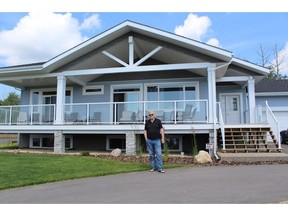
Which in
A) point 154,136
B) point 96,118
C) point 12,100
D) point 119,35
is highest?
point 12,100

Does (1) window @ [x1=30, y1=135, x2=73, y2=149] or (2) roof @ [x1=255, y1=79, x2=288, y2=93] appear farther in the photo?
(2) roof @ [x1=255, y1=79, x2=288, y2=93]

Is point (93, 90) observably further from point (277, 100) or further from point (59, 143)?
point (277, 100)

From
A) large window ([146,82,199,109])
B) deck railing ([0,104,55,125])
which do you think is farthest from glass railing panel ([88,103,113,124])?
large window ([146,82,199,109])

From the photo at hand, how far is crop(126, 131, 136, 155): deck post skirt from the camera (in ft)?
39.8

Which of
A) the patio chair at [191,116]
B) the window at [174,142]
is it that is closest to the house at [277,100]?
the window at [174,142]

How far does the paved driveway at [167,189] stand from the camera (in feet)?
17.0

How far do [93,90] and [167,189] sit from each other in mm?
11307

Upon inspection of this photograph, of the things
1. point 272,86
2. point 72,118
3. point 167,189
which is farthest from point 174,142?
point 272,86

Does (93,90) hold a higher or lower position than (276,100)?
higher

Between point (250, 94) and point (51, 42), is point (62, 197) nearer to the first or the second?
point (250, 94)

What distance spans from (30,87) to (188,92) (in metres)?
9.59

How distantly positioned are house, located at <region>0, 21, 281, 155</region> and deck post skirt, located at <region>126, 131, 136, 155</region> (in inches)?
1.7

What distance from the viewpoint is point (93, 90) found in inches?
647

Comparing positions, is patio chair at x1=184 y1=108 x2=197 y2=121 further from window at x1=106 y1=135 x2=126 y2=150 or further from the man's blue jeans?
the man's blue jeans
